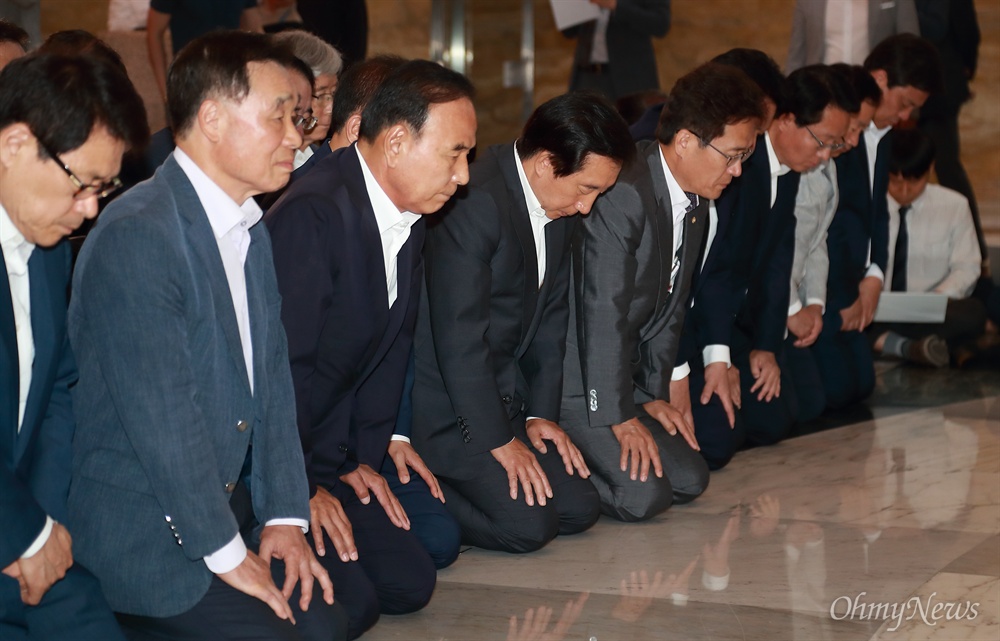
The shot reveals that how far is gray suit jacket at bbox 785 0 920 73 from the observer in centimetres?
609

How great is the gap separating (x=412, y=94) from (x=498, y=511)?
1.12m

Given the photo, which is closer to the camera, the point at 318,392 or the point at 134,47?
the point at 318,392

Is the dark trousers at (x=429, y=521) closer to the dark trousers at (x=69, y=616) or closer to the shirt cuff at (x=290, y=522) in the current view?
the shirt cuff at (x=290, y=522)

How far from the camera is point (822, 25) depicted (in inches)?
239

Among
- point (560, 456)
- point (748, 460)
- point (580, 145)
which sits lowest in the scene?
point (748, 460)

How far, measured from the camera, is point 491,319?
3.19 meters

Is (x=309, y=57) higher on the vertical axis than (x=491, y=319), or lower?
higher

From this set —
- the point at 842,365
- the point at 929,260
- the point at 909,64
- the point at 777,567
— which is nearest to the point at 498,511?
the point at 777,567

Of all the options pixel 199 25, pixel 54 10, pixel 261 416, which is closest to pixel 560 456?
pixel 261 416

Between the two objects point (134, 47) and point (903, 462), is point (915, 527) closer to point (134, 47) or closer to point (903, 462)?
point (903, 462)

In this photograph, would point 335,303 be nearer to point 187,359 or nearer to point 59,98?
point 187,359

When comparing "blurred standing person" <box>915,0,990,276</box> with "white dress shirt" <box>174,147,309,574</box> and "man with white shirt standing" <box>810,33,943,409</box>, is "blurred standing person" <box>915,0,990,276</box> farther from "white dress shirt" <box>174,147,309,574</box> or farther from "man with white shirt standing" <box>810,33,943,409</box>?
"white dress shirt" <box>174,147,309,574</box>

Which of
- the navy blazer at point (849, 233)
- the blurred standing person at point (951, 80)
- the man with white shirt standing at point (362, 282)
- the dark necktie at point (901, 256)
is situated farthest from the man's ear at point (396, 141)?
the blurred standing person at point (951, 80)

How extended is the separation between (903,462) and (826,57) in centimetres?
275
